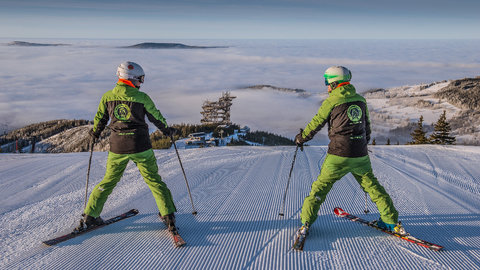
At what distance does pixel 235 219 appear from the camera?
4.90m

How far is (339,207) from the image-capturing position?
5.44m

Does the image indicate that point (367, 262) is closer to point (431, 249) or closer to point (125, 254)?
point (431, 249)

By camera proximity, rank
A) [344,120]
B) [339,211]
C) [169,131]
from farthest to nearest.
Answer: [339,211]
[169,131]
[344,120]

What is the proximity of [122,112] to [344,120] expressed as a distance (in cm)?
279

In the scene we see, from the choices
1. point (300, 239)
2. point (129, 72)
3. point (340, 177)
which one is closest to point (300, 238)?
point (300, 239)

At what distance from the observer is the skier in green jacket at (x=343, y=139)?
12.6 ft

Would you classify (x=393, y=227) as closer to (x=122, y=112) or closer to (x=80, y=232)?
(x=122, y=112)

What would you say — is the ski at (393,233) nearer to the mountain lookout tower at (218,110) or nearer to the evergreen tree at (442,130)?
the evergreen tree at (442,130)

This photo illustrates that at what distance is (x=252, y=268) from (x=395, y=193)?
13.8 feet

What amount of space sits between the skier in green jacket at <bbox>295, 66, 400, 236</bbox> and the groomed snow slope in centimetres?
47

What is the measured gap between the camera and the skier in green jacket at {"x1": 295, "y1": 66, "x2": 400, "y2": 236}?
3.83m

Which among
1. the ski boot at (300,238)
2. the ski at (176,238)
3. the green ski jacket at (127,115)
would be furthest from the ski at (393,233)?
the green ski jacket at (127,115)

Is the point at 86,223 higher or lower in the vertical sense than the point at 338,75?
lower

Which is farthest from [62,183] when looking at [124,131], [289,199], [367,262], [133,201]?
[367,262]
